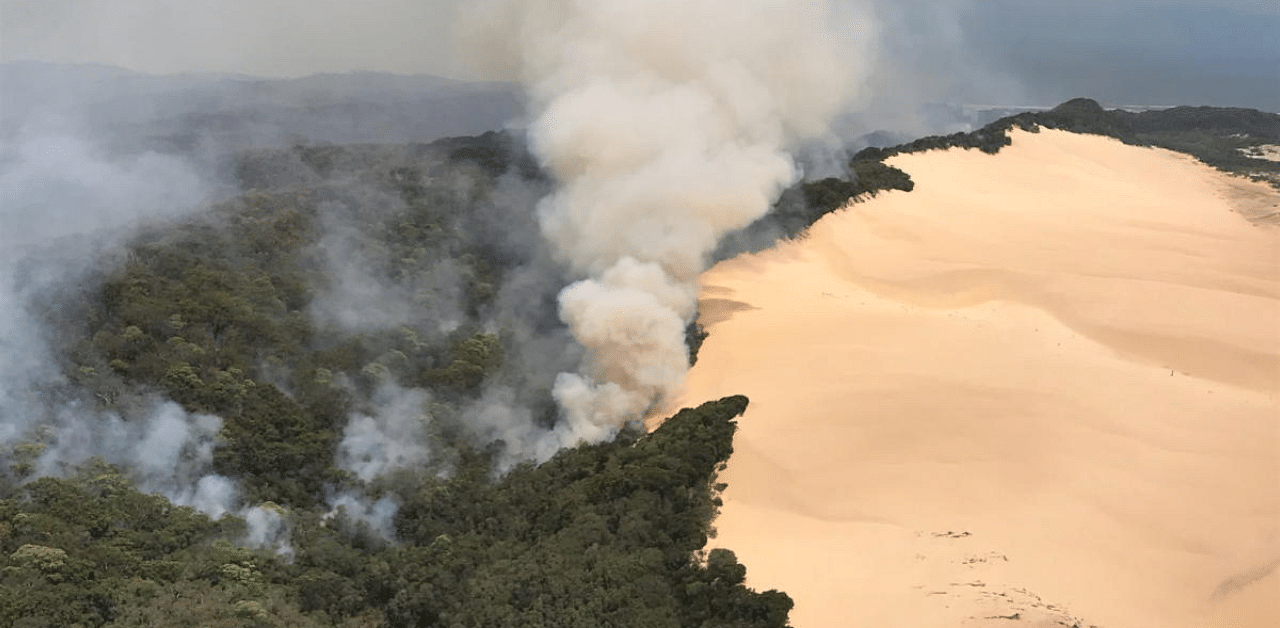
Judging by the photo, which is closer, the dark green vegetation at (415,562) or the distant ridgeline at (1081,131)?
the dark green vegetation at (415,562)

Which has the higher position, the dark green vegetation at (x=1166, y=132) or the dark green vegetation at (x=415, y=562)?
the dark green vegetation at (x=1166, y=132)

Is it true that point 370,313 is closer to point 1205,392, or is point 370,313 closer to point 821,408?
point 821,408

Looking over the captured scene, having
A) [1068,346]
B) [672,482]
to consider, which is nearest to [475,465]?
[672,482]

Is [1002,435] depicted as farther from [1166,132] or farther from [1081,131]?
[1166,132]

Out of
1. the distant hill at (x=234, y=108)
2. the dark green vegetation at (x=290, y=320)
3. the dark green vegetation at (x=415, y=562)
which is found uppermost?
the distant hill at (x=234, y=108)

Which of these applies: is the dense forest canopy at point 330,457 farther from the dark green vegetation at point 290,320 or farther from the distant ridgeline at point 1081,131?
the distant ridgeline at point 1081,131

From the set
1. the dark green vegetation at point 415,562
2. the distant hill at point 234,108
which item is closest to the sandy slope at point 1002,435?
the dark green vegetation at point 415,562

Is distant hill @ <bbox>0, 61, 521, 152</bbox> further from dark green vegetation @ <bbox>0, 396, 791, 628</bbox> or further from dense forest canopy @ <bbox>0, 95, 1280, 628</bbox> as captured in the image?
dark green vegetation @ <bbox>0, 396, 791, 628</bbox>

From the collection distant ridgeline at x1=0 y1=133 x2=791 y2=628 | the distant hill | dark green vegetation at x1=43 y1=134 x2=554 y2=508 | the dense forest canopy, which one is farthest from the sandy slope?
the distant hill
